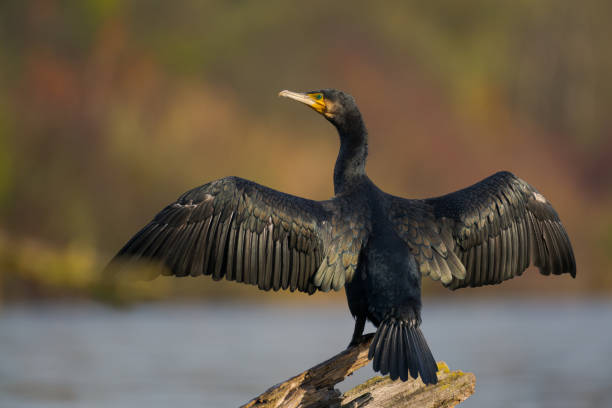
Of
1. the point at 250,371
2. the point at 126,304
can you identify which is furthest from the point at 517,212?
the point at 250,371

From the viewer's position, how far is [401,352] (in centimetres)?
462

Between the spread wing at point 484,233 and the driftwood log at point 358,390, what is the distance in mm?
668

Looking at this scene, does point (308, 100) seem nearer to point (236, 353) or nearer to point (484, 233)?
point (484, 233)

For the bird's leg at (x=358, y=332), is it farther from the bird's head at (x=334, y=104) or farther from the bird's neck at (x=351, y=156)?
the bird's head at (x=334, y=104)

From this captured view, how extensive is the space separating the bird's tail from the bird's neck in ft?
3.78

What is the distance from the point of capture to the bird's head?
5.82 meters

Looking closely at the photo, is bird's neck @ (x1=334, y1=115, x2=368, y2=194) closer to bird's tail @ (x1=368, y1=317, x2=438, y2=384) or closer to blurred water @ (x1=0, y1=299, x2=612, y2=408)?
bird's tail @ (x1=368, y1=317, x2=438, y2=384)

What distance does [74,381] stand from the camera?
12.4 meters

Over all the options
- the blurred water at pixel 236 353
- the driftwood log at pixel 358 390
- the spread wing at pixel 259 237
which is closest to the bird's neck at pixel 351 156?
the spread wing at pixel 259 237

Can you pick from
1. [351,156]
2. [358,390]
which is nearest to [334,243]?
[351,156]

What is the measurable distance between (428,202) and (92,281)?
324 cm

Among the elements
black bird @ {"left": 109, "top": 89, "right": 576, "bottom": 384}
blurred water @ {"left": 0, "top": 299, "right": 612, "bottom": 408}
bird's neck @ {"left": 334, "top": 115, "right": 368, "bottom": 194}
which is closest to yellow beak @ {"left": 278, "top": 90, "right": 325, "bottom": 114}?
bird's neck @ {"left": 334, "top": 115, "right": 368, "bottom": 194}

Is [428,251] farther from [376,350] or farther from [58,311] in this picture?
[58,311]

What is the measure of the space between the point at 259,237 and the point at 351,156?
104cm
